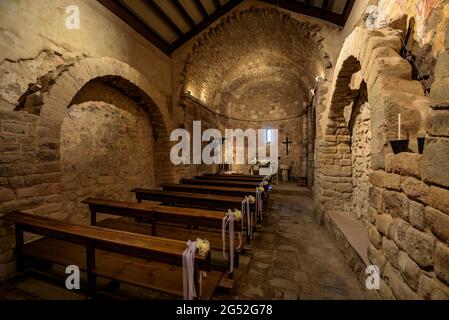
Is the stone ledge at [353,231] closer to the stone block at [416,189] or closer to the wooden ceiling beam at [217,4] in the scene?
the stone block at [416,189]

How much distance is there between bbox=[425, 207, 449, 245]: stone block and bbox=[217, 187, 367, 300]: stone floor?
1.59 meters

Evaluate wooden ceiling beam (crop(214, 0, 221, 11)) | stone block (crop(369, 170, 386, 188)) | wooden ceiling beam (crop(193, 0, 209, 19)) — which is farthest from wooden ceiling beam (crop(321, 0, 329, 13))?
stone block (crop(369, 170, 386, 188))

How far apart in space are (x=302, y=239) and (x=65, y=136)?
16.8 feet

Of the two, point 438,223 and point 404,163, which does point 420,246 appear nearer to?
point 438,223

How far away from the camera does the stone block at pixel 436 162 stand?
1.20 metres

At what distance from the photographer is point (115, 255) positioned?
2.56 m

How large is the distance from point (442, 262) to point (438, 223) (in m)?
0.22

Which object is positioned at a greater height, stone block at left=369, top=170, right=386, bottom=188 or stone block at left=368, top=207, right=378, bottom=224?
stone block at left=369, top=170, right=386, bottom=188

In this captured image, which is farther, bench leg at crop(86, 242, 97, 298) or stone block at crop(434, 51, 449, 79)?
bench leg at crop(86, 242, 97, 298)

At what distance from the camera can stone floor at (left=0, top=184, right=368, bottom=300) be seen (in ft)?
7.87

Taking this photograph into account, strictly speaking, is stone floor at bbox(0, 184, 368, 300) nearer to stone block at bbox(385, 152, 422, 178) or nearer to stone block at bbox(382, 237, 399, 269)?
stone block at bbox(382, 237, 399, 269)

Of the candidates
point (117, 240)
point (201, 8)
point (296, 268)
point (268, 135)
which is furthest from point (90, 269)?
point (268, 135)

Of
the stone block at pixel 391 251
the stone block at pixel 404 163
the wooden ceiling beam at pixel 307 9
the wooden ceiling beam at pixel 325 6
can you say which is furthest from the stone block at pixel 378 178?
the wooden ceiling beam at pixel 325 6
